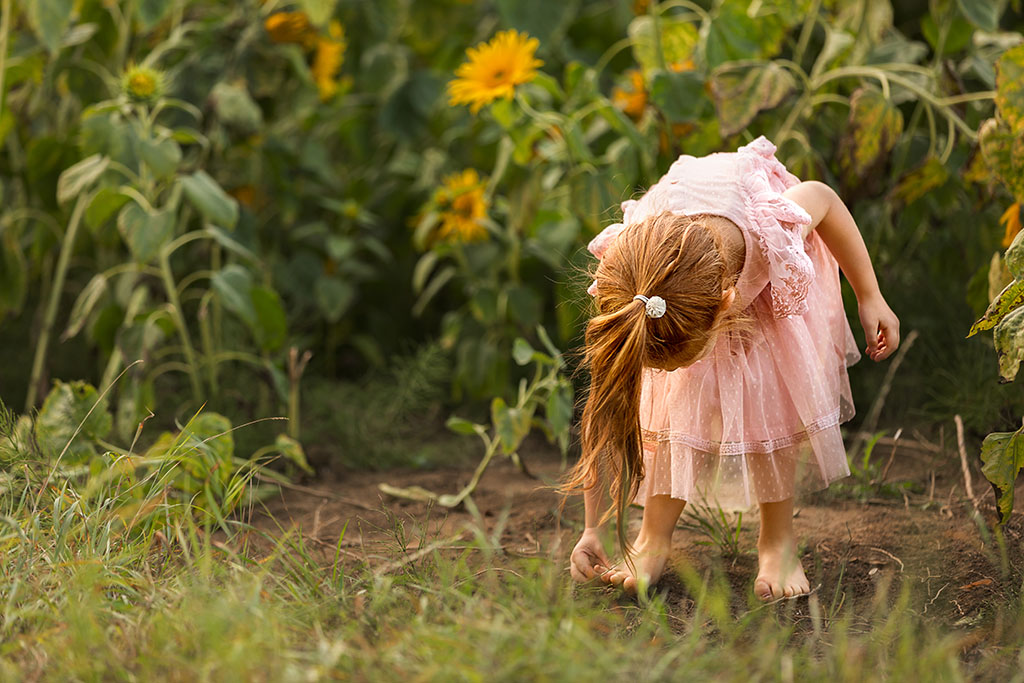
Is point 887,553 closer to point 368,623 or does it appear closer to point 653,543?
point 653,543

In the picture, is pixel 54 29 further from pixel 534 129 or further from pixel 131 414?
pixel 534 129

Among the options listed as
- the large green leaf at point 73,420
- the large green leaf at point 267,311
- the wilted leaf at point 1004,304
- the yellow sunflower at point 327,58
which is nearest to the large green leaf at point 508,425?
the large green leaf at point 267,311

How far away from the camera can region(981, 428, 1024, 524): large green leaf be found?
1.54 metres

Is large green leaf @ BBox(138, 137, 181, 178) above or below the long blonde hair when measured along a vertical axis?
above

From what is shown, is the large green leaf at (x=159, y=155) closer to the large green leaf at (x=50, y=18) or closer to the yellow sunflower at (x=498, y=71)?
the large green leaf at (x=50, y=18)

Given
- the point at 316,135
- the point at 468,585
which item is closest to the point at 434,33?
the point at 316,135

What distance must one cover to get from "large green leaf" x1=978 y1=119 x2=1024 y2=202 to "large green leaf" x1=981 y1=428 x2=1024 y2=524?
18.8 inches

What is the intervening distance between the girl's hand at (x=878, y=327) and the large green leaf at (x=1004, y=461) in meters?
0.22

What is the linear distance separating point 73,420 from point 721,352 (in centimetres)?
124

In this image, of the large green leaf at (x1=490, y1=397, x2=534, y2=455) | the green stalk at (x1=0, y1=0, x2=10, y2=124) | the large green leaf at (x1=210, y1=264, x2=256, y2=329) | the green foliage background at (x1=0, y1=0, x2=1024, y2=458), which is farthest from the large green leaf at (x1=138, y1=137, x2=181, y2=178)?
the large green leaf at (x1=490, y1=397, x2=534, y2=455)

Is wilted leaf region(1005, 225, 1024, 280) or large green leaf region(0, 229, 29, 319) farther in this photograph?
large green leaf region(0, 229, 29, 319)

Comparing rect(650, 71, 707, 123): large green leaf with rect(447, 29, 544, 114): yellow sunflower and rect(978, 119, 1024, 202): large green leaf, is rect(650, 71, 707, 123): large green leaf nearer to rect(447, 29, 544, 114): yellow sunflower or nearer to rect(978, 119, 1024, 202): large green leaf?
rect(447, 29, 544, 114): yellow sunflower

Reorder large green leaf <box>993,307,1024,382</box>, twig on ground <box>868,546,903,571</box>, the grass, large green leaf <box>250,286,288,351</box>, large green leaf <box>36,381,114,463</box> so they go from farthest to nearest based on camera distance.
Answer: large green leaf <box>250,286,288,351</box> < large green leaf <box>36,381,114,463</box> < twig on ground <box>868,546,903,571</box> < large green leaf <box>993,307,1024,382</box> < the grass

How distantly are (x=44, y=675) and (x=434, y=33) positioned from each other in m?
2.45
